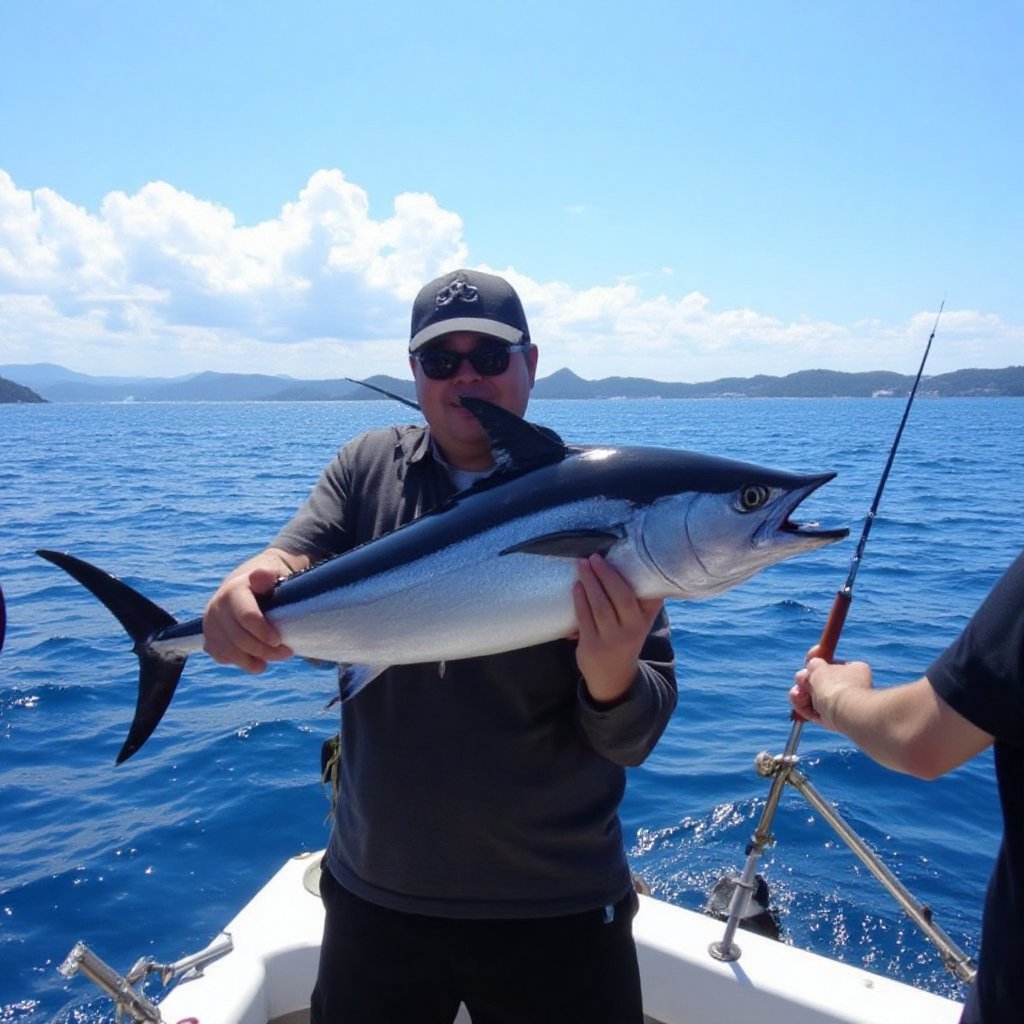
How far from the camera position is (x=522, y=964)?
2.59m

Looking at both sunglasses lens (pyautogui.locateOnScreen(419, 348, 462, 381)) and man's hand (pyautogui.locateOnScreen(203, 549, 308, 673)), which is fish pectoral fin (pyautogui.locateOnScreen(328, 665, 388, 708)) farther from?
sunglasses lens (pyautogui.locateOnScreen(419, 348, 462, 381))

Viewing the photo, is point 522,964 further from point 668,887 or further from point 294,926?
point 668,887

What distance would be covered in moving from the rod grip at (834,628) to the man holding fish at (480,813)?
739mm

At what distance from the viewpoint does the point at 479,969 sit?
103 inches

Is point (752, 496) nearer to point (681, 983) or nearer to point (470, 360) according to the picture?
point (470, 360)

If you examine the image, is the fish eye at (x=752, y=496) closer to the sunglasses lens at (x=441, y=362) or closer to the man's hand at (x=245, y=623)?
the sunglasses lens at (x=441, y=362)

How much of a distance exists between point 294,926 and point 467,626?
2494mm

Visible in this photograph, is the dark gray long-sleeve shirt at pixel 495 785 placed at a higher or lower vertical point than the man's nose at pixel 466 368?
lower

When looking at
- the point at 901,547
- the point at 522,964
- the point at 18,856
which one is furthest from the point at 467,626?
the point at 901,547

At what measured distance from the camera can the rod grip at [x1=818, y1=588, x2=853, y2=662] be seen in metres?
3.19

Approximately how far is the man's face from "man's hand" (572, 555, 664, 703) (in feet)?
2.39

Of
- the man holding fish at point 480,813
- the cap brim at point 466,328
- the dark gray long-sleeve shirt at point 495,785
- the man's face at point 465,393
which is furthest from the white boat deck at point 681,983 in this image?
the cap brim at point 466,328

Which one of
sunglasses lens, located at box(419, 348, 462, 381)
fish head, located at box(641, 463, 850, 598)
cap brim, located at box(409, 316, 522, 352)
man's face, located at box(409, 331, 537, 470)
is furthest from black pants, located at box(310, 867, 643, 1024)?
cap brim, located at box(409, 316, 522, 352)

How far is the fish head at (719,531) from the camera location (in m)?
2.39
